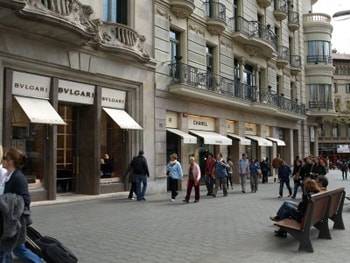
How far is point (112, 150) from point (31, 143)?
4100 millimetres

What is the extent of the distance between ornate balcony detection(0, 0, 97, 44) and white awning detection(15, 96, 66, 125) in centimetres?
197

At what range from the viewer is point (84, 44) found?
15578 millimetres

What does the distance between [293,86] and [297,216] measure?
29645mm

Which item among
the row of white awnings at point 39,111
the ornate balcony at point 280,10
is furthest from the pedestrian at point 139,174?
the ornate balcony at point 280,10

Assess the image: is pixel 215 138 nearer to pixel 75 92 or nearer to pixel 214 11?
pixel 214 11

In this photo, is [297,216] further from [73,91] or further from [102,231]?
[73,91]

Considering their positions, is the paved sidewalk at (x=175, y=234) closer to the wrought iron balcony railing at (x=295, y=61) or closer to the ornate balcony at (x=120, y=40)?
the ornate balcony at (x=120, y=40)

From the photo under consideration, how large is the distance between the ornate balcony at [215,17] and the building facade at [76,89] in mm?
5029

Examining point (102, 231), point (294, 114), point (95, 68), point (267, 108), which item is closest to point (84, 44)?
point (95, 68)

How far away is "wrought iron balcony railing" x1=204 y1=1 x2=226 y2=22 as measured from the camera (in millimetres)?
23773

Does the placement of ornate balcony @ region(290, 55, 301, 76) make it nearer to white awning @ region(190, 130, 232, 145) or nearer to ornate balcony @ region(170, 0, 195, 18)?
white awning @ region(190, 130, 232, 145)

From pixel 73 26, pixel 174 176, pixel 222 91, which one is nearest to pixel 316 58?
pixel 222 91

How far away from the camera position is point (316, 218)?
343 inches

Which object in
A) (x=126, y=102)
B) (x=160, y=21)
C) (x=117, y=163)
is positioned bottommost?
(x=117, y=163)
